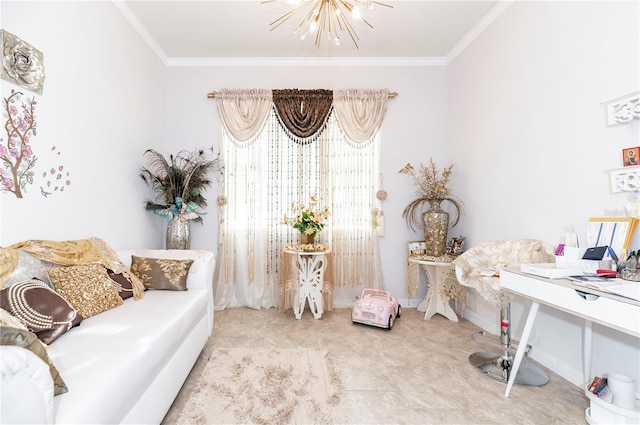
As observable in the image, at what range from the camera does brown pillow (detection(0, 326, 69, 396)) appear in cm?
91

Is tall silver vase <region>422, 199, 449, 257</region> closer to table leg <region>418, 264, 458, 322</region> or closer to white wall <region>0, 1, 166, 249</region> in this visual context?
table leg <region>418, 264, 458, 322</region>

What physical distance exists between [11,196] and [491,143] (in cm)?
376

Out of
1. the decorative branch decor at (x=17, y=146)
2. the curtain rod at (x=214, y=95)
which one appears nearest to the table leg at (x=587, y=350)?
the curtain rod at (x=214, y=95)

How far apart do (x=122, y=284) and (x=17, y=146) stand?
104cm

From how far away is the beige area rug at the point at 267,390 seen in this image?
1.67 m

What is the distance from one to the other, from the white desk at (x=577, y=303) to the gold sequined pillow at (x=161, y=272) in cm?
235

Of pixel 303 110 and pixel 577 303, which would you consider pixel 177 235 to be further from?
pixel 577 303

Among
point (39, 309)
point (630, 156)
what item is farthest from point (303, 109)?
point (39, 309)

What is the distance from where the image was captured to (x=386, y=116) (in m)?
3.83

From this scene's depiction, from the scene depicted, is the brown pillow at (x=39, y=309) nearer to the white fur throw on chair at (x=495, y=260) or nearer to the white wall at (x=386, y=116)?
the white wall at (x=386, y=116)

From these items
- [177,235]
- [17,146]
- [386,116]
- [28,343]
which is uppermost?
[386,116]

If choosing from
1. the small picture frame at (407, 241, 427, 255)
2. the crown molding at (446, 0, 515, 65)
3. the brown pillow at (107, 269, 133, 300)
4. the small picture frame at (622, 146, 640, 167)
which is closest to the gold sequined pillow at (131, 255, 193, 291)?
the brown pillow at (107, 269, 133, 300)

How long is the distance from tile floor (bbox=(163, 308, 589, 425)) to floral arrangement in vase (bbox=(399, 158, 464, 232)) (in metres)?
1.17

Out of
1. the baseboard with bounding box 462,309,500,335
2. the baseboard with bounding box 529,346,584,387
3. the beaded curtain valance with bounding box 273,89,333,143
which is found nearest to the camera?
the baseboard with bounding box 529,346,584,387
